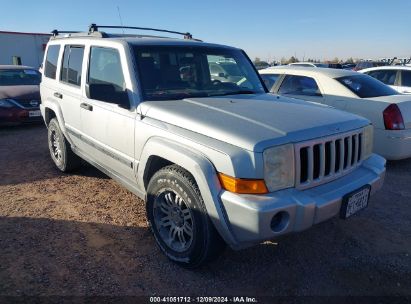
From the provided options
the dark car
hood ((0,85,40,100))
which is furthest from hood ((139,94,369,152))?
hood ((0,85,40,100))

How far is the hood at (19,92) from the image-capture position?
Result: 8.78m

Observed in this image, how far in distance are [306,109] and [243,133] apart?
1050 mm

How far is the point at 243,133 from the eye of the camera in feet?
8.64

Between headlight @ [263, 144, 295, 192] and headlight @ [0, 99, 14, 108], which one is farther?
headlight @ [0, 99, 14, 108]

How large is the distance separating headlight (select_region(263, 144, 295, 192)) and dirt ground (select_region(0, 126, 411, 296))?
929 mm

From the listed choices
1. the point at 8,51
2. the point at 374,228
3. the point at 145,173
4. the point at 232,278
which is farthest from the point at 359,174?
the point at 8,51

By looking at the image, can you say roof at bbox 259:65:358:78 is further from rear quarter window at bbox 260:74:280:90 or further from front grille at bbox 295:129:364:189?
front grille at bbox 295:129:364:189

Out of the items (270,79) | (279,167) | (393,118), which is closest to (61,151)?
(279,167)

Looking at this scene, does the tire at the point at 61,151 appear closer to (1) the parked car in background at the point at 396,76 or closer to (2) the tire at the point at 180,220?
(2) the tire at the point at 180,220

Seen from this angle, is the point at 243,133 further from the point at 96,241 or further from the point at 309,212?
the point at 96,241

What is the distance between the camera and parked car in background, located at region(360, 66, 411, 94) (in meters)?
9.27

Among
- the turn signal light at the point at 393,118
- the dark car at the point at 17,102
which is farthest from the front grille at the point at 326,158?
the dark car at the point at 17,102

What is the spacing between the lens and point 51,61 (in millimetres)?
5477

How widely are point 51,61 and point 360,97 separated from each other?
5029 mm
